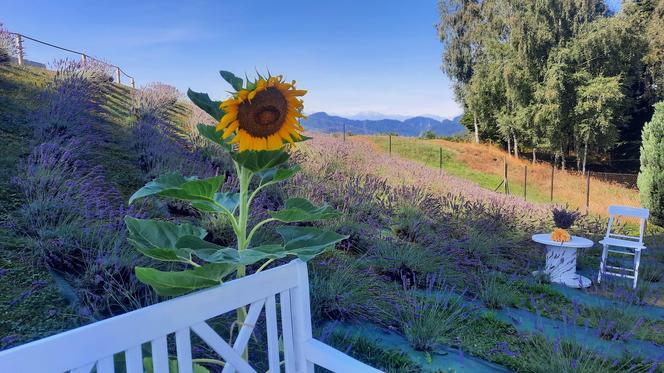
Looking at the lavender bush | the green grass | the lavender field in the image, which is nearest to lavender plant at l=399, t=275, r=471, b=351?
the lavender field

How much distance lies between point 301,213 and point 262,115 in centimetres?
27

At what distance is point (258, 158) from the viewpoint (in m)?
0.96

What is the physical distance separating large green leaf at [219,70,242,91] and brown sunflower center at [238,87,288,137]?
7cm

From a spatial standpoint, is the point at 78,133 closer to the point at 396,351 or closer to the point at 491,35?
the point at 396,351

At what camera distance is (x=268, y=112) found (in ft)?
3.06

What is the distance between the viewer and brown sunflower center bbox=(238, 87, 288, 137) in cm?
92

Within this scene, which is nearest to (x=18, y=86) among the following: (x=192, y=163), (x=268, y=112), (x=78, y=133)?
(x=78, y=133)

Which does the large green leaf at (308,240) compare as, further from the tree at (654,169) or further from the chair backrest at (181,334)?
the tree at (654,169)

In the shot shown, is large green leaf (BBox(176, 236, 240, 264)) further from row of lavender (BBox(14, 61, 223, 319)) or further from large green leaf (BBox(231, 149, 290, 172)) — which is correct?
row of lavender (BBox(14, 61, 223, 319))

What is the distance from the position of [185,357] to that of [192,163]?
11.8 ft

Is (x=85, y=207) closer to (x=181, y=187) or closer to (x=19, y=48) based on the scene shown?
(x=181, y=187)

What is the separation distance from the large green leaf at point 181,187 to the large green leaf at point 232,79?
0.76 feet

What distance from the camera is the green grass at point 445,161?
15.6 m

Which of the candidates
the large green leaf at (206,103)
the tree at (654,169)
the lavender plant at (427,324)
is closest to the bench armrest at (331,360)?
the large green leaf at (206,103)
